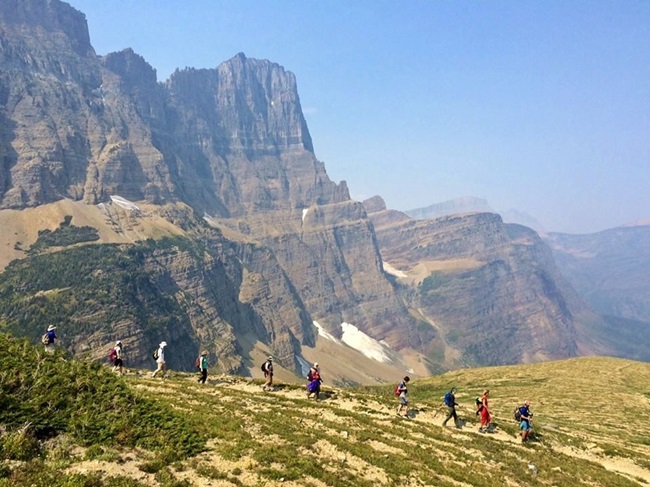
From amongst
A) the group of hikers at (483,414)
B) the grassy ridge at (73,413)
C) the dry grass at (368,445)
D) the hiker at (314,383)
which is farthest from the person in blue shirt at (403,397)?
the grassy ridge at (73,413)

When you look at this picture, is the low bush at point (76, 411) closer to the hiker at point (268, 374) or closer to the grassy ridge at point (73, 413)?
the grassy ridge at point (73, 413)

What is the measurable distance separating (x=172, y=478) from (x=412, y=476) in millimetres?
11487

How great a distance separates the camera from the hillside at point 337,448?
17438 millimetres

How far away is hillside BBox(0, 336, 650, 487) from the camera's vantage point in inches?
687

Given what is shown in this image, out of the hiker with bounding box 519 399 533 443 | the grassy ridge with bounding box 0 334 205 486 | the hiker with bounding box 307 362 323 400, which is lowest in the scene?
the hiker with bounding box 519 399 533 443

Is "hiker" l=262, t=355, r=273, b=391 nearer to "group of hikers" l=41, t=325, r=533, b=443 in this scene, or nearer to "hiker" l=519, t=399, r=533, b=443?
"group of hikers" l=41, t=325, r=533, b=443

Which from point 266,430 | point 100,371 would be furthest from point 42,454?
point 266,430

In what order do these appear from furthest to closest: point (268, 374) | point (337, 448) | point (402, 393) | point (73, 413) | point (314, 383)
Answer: point (268, 374) < point (314, 383) < point (402, 393) < point (337, 448) < point (73, 413)

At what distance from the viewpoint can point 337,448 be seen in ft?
77.2

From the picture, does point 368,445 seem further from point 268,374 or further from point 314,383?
point 268,374

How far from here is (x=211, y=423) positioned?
914 inches

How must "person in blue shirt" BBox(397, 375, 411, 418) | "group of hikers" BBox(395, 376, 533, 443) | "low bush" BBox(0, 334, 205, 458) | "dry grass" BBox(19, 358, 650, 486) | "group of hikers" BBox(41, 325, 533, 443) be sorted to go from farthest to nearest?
"person in blue shirt" BBox(397, 375, 411, 418), "group of hikers" BBox(41, 325, 533, 443), "group of hikers" BBox(395, 376, 533, 443), "dry grass" BBox(19, 358, 650, 486), "low bush" BBox(0, 334, 205, 458)

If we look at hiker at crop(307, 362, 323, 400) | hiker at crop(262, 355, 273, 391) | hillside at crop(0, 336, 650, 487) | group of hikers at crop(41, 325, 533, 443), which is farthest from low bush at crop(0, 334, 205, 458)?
hiker at crop(262, 355, 273, 391)

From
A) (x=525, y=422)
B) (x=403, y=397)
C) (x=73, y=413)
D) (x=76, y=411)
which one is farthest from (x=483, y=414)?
(x=73, y=413)
